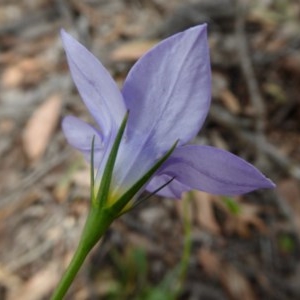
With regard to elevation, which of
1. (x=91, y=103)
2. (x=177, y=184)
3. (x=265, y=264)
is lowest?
(x=265, y=264)

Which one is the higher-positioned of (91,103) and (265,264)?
(91,103)

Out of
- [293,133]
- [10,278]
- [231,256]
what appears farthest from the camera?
[293,133]

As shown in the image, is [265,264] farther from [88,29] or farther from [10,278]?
[88,29]

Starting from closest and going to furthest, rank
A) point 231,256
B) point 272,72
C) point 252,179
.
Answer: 1. point 252,179
2. point 231,256
3. point 272,72

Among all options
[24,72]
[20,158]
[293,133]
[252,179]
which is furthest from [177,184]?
[24,72]

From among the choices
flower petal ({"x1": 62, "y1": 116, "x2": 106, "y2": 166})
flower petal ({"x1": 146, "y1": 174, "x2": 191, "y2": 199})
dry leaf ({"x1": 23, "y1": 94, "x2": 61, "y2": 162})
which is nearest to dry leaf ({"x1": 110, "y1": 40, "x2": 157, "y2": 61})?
dry leaf ({"x1": 23, "y1": 94, "x2": 61, "y2": 162})

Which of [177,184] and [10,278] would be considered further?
[10,278]

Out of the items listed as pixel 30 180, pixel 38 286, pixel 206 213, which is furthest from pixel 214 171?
pixel 30 180

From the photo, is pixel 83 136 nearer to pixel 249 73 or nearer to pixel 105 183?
pixel 105 183
